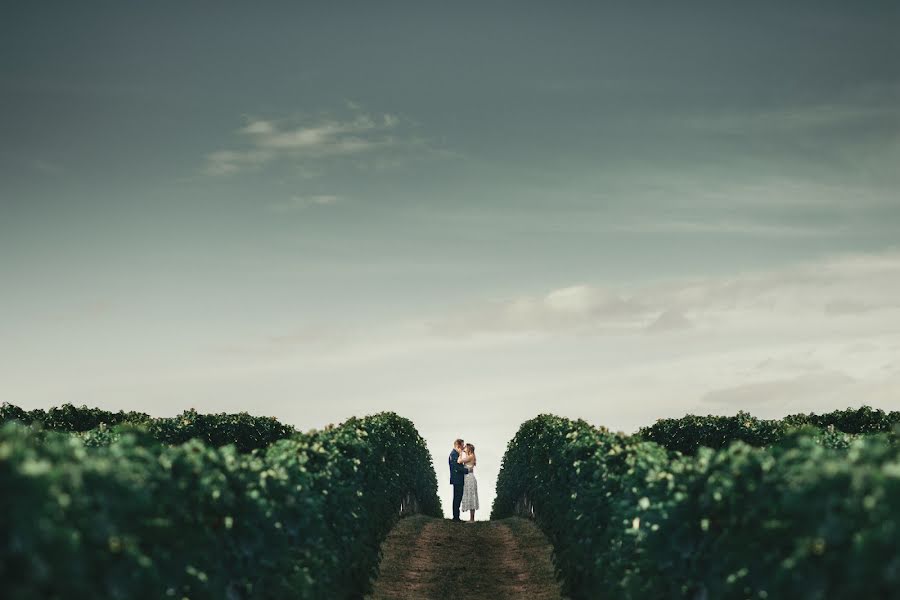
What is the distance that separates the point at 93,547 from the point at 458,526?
2049 centimetres

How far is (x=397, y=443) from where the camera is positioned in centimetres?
2338

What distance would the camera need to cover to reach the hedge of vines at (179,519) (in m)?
5.46

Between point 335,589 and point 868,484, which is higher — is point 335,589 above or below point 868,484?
below

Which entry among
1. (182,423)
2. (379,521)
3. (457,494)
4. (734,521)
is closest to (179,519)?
(734,521)

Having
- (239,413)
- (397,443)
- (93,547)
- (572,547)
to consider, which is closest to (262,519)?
(93,547)

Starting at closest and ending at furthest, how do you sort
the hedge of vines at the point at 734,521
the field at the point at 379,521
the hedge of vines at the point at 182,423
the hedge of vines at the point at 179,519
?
the hedge of vines at the point at 179,519, the field at the point at 379,521, the hedge of vines at the point at 734,521, the hedge of vines at the point at 182,423

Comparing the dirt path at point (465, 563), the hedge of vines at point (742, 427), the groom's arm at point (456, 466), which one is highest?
the hedge of vines at point (742, 427)

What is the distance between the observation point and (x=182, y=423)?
31.8m

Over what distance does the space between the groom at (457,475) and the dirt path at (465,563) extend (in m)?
3.19

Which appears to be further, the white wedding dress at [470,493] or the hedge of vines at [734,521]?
Result: the white wedding dress at [470,493]

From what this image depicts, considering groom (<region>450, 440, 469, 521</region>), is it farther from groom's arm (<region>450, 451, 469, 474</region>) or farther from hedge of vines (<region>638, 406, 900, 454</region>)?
hedge of vines (<region>638, 406, 900, 454</region>)

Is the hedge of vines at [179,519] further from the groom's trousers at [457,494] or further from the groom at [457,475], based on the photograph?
the groom's trousers at [457,494]

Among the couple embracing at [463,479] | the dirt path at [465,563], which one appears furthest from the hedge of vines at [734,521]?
the couple embracing at [463,479]

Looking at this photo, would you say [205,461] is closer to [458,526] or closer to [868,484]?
[868,484]
